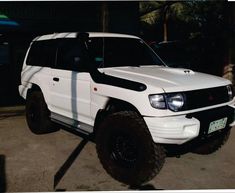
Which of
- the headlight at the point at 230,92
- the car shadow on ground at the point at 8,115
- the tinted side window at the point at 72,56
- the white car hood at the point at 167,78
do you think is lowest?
the car shadow on ground at the point at 8,115

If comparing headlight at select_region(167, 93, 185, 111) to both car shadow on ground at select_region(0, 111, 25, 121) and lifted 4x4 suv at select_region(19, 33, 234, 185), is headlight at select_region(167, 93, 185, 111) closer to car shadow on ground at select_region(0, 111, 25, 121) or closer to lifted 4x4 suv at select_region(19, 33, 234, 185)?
lifted 4x4 suv at select_region(19, 33, 234, 185)

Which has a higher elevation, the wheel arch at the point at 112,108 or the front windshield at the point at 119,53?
the front windshield at the point at 119,53

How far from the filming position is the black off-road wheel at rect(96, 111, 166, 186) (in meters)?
3.75

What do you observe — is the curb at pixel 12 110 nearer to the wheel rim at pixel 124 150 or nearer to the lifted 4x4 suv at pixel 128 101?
the lifted 4x4 suv at pixel 128 101

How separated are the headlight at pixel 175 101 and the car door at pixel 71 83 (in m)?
1.30

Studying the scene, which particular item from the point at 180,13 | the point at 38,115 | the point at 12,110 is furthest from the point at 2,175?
the point at 180,13

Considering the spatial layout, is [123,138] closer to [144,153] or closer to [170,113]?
[144,153]

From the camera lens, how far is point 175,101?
3.74 metres

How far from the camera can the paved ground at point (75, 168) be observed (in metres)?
3.97

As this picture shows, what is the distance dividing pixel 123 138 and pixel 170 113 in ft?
2.36

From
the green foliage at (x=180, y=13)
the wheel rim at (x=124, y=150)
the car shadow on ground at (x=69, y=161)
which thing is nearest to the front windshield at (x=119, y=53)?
the wheel rim at (x=124, y=150)

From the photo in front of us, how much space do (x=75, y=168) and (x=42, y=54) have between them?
92.5 inches

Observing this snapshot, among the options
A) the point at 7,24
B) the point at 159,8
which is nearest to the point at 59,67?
the point at 7,24

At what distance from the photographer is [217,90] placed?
4242mm
